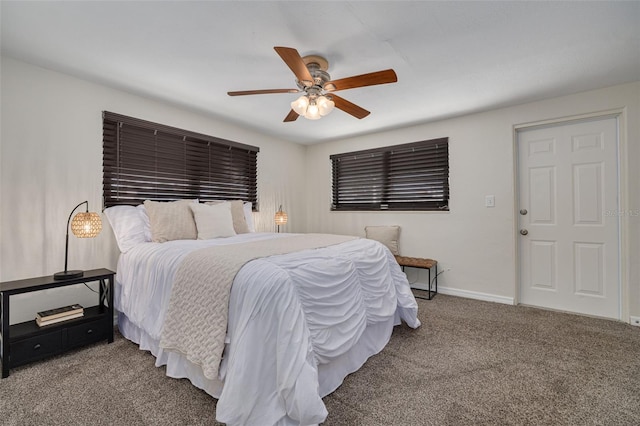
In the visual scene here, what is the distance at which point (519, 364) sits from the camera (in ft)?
6.48

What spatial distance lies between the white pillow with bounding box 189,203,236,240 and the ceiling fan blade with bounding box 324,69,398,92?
5.52 ft

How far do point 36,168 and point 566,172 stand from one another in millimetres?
5004

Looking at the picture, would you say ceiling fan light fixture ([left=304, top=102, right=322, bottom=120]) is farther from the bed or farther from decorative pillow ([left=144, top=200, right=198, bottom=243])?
decorative pillow ([left=144, top=200, right=198, bottom=243])

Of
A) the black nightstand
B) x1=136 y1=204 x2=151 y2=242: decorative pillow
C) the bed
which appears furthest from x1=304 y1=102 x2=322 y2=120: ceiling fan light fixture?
the black nightstand

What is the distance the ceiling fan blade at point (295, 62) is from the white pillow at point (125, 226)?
196cm

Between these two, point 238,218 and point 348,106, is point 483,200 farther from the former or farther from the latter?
point 238,218

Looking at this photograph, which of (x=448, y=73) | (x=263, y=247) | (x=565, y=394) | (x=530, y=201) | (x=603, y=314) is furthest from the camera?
(x=530, y=201)

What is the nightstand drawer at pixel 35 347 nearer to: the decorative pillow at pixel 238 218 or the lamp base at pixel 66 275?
the lamp base at pixel 66 275

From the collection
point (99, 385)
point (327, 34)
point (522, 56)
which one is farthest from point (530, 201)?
point (99, 385)

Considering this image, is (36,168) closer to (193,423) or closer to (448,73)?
(193,423)

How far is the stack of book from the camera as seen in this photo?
2021 millimetres

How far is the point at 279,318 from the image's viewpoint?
1373 mm

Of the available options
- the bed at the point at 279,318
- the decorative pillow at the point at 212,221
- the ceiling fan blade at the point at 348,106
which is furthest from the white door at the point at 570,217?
the decorative pillow at the point at 212,221

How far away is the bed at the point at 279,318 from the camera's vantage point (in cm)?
130
